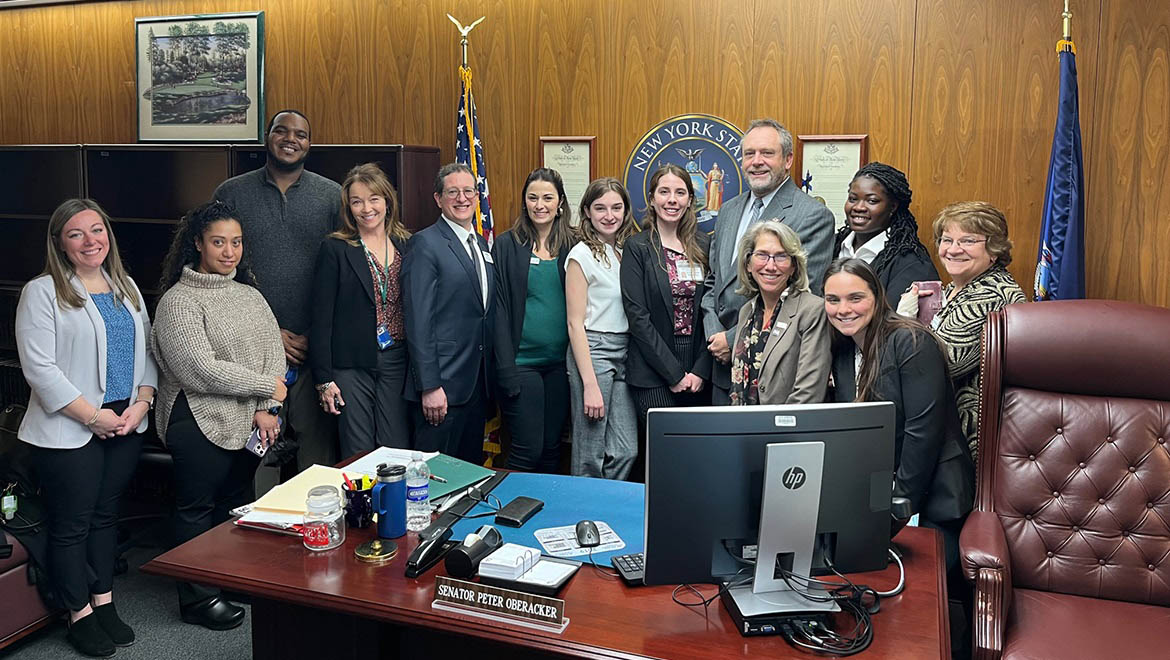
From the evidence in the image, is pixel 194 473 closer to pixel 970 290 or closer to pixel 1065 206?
pixel 970 290

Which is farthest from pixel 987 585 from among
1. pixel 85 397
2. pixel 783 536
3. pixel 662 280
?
pixel 85 397

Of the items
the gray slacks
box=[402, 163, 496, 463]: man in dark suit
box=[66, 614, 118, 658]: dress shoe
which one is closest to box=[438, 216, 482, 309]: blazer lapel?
box=[402, 163, 496, 463]: man in dark suit

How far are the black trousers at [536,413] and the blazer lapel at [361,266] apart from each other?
686 mm

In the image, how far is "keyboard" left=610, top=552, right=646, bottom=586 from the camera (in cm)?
201

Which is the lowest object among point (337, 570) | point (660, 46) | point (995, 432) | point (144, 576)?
point (144, 576)

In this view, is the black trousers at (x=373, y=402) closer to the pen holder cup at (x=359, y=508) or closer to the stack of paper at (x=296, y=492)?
the stack of paper at (x=296, y=492)

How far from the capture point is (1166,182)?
11.9ft

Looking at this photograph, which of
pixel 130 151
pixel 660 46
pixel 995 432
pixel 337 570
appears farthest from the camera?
pixel 130 151

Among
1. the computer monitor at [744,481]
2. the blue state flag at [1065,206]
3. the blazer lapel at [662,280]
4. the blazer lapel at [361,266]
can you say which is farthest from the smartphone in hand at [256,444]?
the blue state flag at [1065,206]

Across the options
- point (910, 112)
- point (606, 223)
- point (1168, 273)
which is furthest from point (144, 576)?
point (1168, 273)

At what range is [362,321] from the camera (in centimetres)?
370

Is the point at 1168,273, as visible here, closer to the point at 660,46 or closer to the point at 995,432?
the point at 995,432

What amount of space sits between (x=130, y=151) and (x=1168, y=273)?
193 inches

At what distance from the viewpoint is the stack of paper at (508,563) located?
1.99 m
